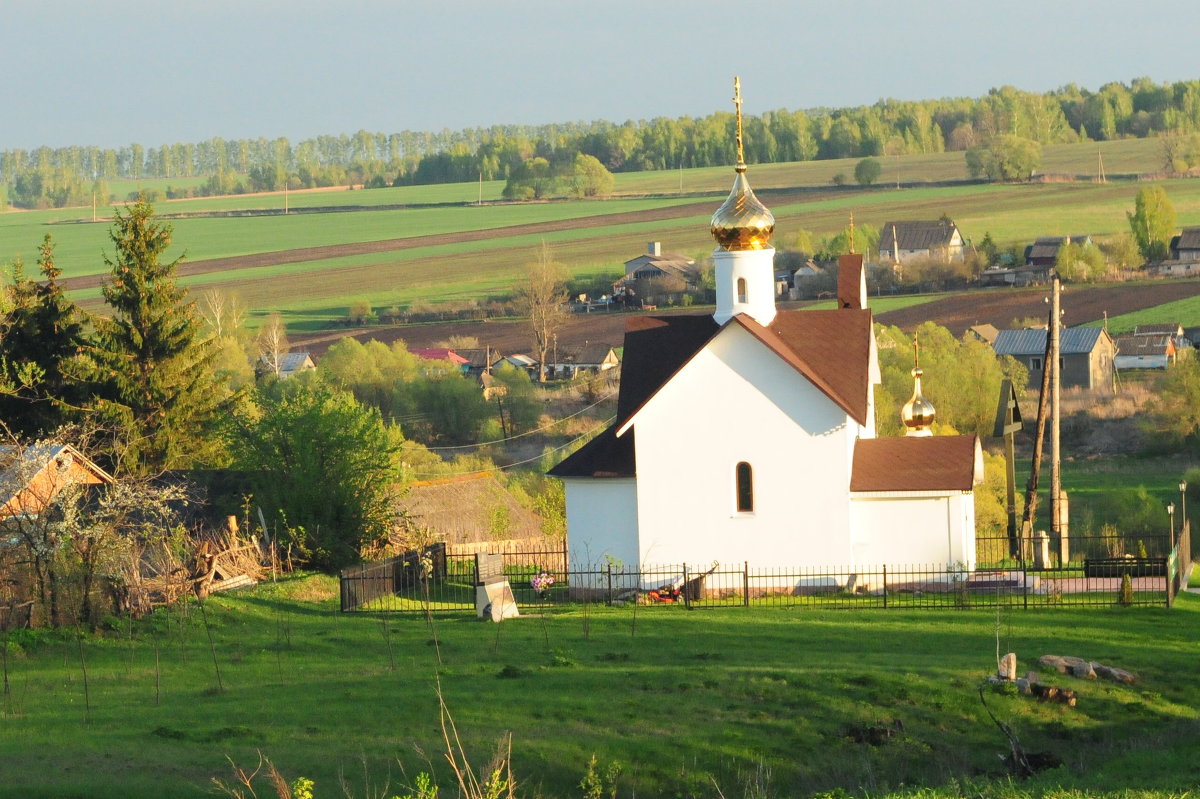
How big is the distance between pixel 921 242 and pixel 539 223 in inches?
1810

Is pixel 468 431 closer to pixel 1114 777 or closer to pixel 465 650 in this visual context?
pixel 465 650

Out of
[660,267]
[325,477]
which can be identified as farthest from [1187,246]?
[325,477]

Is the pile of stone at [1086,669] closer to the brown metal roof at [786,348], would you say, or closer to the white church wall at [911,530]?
the white church wall at [911,530]

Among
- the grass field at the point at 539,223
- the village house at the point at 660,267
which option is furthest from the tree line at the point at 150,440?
the grass field at the point at 539,223

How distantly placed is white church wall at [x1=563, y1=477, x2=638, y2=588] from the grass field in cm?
7658

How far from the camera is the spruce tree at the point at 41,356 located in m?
42.7

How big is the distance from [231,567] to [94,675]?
858 cm

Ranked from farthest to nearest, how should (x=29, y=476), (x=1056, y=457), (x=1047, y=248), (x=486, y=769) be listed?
1. (x=1047, y=248)
2. (x=1056, y=457)
3. (x=29, y=476)
4. (x=486, y=769)

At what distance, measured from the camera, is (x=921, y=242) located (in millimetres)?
115750

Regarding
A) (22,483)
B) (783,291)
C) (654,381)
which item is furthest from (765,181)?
(22,483)

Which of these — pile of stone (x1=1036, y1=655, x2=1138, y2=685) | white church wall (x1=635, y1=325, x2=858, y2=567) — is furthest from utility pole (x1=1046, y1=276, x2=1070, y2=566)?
pile of stone (x1=1036, y1=655, x2=1138, y2=685)

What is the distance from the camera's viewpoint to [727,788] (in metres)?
17.8

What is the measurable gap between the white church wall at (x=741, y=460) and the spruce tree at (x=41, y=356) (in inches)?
655

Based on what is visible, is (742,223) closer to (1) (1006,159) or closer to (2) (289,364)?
(2) (289,364)
